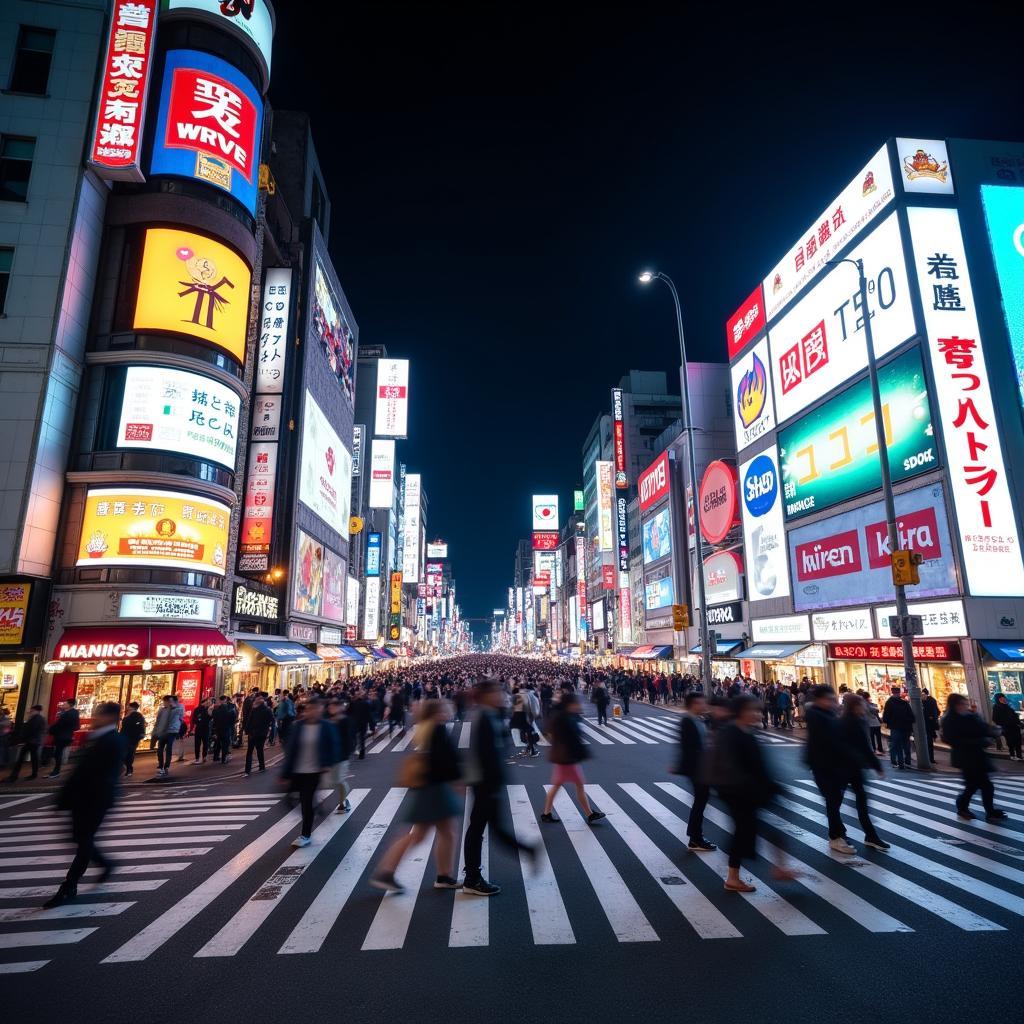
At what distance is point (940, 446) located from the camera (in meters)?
19.3

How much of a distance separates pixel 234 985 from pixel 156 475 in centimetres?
1838

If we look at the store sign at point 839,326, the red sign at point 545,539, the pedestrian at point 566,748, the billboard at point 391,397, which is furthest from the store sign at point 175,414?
the red sign at point 545,539

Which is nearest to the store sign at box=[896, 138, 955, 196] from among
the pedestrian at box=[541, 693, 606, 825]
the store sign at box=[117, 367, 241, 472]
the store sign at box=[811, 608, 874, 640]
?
the store sign at box=[811, 608, 874, 640]

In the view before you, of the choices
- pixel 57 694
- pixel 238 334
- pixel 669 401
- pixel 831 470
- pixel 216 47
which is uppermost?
pixel 669 401

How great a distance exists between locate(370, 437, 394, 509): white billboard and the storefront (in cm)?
4623

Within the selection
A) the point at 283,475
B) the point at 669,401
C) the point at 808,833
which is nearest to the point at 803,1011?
the point at 808,833

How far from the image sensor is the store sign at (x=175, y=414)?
19531mm

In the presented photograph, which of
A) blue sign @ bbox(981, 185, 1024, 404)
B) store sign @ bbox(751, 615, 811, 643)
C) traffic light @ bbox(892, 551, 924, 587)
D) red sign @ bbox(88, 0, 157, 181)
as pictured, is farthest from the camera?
store sign @ bbox(751, 615, 811, 643)

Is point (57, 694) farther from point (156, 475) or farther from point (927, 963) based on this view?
point (927, 963)

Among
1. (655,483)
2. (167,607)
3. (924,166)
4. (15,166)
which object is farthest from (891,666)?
(15,166)

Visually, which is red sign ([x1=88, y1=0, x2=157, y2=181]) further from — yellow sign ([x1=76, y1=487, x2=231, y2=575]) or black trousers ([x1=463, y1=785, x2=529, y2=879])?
black trousers ([x1=463, y1=785, x2=529, y2=879])

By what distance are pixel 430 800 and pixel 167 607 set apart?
16.5m

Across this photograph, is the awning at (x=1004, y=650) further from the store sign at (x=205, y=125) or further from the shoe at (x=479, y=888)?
the store sign at (x=205, y=125)

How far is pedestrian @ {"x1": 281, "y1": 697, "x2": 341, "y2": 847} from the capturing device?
8.25 metres
